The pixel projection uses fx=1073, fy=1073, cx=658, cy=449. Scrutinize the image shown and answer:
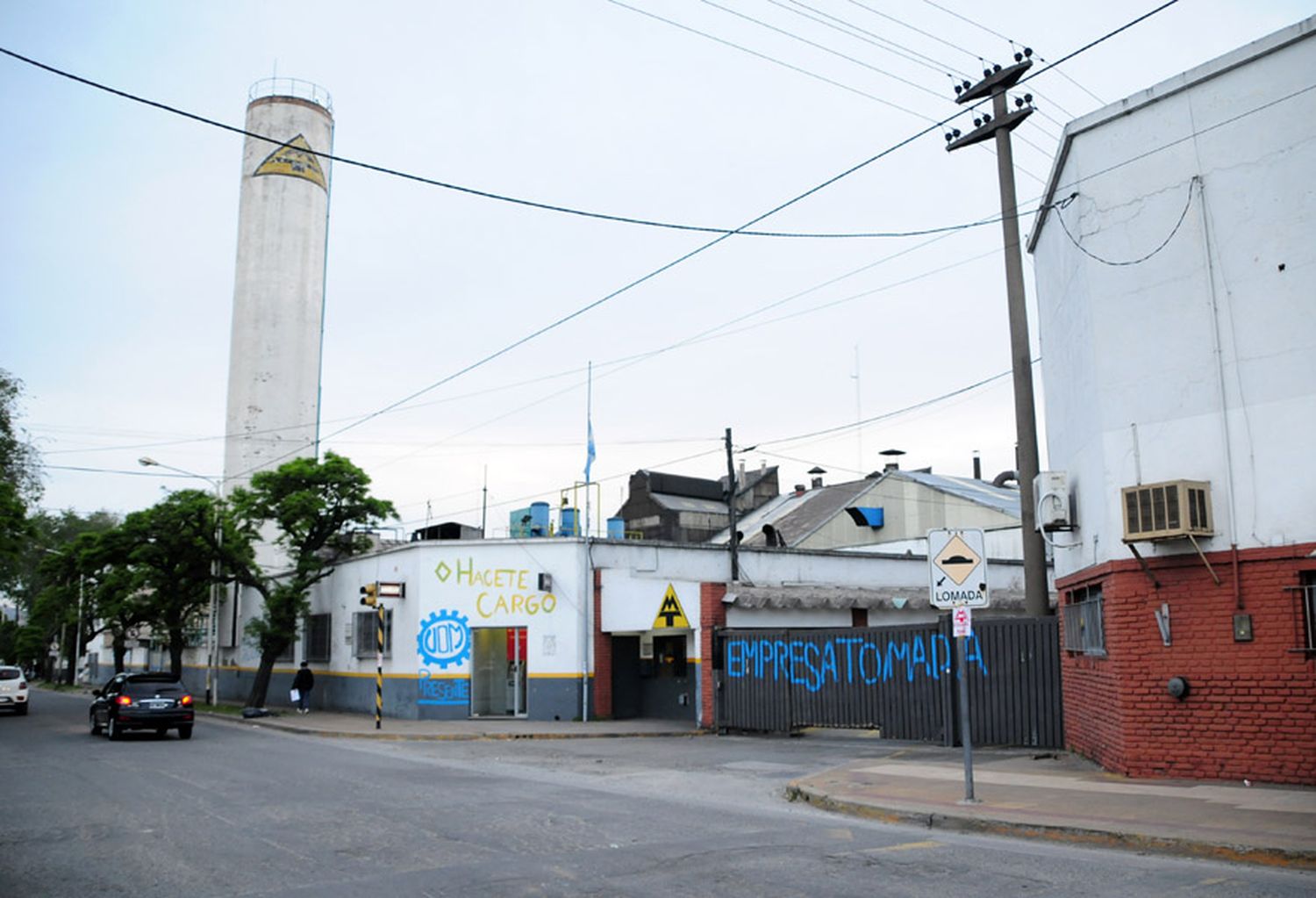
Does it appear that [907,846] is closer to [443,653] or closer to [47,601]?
[443,653]

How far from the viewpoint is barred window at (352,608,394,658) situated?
30.5m

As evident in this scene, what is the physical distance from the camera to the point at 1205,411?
12.8 meters

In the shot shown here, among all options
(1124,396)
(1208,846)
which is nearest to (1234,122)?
(1124,396)

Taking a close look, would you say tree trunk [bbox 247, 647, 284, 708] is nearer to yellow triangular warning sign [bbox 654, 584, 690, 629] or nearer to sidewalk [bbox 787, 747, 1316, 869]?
yellow triangular warning sign [bbox 654, 584, 690, 629]

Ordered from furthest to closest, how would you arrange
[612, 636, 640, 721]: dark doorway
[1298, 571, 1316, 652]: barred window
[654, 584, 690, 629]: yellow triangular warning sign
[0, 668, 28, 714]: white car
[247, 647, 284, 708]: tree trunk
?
1. [0, 668, 28, 714]: white car
2. [247, 647, 284, 708]: tree trunk
3. [612, 636, 640, 721]: dark doorway
4. [654, 584, 690, 629]: yellow triangular warning sign
5. [1298, 571, 1316, 652]: barred window

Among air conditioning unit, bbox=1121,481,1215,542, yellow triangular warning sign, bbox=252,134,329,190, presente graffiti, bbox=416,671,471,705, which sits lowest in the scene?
presente graffiti, bbox=416,671,471,705

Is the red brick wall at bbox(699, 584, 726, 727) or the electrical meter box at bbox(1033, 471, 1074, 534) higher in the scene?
the electrical meter box at bbox(1033, 471, 1074, 534)

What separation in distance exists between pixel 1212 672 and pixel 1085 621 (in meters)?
2.75

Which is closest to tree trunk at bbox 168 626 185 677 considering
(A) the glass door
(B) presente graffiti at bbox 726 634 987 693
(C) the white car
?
(C) the white car

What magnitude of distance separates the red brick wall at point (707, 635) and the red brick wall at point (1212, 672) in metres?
12.0

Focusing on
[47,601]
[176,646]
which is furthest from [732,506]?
[47,601]

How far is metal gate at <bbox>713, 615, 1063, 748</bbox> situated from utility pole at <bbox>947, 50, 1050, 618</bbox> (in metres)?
0.96

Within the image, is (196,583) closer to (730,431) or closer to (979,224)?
(730,431)

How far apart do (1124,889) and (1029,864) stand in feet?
3.48
